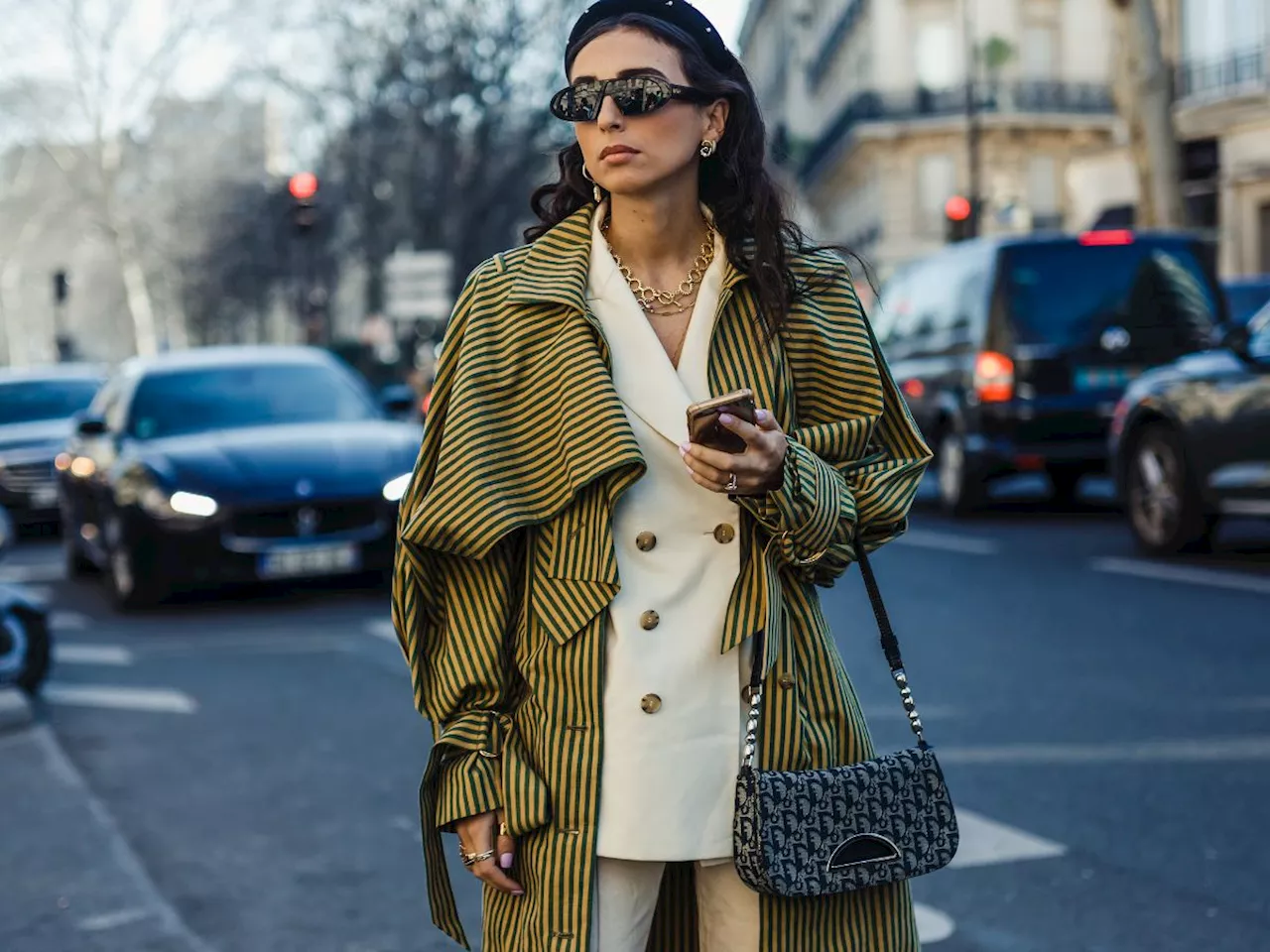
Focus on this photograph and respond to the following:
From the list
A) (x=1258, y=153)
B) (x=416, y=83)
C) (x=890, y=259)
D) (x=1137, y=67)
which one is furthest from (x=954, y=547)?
(x=890, y=259)

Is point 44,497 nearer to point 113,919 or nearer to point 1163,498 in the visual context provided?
point 1163,498

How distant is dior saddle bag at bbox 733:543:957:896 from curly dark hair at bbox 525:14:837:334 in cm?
44

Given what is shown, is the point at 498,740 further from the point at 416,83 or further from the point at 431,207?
the point at 431,207

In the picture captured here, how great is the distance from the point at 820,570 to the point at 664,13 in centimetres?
71

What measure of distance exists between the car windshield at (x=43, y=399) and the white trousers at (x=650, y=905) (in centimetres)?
1845

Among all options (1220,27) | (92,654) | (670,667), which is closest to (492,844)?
(670,667)

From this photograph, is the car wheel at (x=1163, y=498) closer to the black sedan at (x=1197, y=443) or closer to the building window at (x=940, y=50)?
the black sedan at (x=1197, y=443)

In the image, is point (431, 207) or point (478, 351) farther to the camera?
point (431, 207)

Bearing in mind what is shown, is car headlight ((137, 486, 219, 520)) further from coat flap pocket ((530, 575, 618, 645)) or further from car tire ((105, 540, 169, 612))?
coat flap pocket ((530, 575, 618, 645))

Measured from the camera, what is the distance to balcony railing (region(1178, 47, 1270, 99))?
34.1 metres

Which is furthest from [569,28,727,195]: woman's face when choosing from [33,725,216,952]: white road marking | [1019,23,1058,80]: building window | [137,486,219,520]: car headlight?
[1019,23,1058,80]: building window

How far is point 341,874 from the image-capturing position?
525 centimetres

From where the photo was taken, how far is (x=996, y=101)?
2335 inches

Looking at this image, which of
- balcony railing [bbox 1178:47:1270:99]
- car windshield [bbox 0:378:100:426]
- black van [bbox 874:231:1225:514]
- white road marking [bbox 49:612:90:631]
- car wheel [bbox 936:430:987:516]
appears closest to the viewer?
white road marking [bbox 49:612:90:631]
